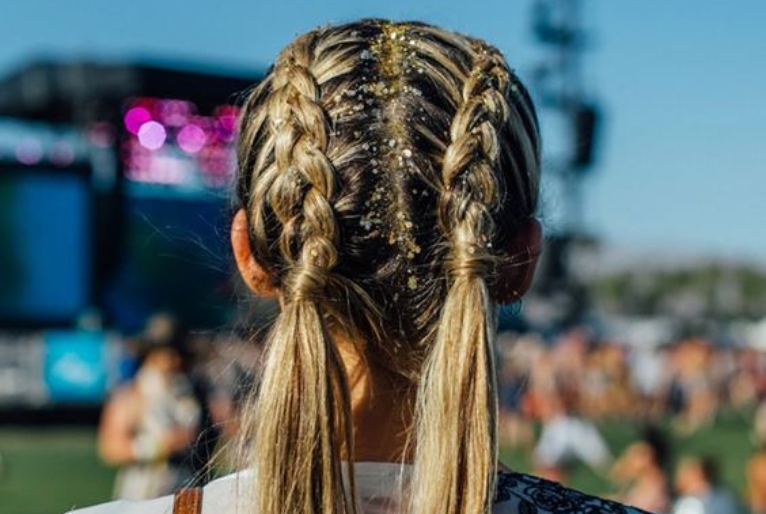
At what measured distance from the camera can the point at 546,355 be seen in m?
19.8

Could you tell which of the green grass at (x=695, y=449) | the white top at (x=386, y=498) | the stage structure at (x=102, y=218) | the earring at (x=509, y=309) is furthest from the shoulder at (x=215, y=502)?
the stage structure at (x=102, y=218)

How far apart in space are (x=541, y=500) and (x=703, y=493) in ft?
19.5

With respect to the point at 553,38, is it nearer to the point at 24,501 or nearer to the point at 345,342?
the point at 24,501

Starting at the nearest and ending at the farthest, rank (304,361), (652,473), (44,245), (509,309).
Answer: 1. (304,361)
2. (509,309)
3. (652,473)
4. (44,245)

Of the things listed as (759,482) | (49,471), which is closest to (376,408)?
(759,482)

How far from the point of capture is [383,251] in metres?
1.34

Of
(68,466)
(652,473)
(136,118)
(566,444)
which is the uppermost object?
(136,118)

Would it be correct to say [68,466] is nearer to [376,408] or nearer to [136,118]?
[136,118]

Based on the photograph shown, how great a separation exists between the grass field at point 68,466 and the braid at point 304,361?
19.8ft

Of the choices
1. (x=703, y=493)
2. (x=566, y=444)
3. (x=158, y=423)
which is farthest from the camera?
(x=566, y=444)

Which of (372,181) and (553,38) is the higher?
(553,38)

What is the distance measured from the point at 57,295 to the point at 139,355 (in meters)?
5.37

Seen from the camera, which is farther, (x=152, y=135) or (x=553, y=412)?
(x=152, y=135)

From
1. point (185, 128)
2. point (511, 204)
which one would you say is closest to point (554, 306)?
point (185, 128)
